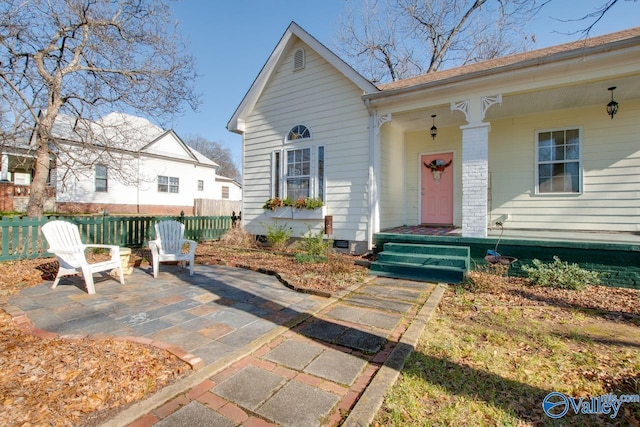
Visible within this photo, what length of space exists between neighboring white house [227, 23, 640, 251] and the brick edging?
5.20m

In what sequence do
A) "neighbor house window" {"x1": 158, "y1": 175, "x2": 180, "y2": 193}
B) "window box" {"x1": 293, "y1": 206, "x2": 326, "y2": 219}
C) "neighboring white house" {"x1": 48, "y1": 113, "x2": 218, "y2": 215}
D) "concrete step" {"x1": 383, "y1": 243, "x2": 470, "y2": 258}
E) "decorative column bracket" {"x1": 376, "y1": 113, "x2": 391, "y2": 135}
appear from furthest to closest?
1. "neighbor house window" {"x1": 158, "y1": 175, "x2": 180, "y2": 193}
2. "neighboring white house" {"x1": 48, "y1": 113, "x2": 218, "y2": 215}
3. "window box" {"x1": 293, "y1": 206, "x2": 326, "y2": 219}
4. "decorative column bracket" {"x1": 376, "y1": 113, "x2": 391, "y2": 135}
5. "concrete step" {"x1": 383, "y1": 243, "x2": 470, "y2": 258}

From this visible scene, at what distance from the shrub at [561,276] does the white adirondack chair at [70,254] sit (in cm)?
688

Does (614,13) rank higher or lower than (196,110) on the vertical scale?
lower

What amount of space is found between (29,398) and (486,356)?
3.61m

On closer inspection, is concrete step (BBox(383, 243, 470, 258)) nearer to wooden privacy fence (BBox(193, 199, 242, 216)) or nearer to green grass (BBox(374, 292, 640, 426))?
green grass (BBox(374, 292, 640, 426))

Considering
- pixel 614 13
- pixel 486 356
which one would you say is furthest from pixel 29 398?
pixel 614 13

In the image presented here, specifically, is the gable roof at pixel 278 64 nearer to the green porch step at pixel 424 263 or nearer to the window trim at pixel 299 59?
the window trim at pixel 299 59

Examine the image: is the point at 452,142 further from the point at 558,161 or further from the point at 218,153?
the point at 218,153

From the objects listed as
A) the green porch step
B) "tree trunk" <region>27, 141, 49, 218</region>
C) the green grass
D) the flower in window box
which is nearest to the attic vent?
the flower in window box

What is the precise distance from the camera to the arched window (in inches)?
332

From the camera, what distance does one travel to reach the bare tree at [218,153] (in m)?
50.9

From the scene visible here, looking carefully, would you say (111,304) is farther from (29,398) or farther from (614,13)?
(614,13)

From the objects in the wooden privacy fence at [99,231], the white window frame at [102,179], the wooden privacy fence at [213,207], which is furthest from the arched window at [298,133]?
the white window frame at [102,179]

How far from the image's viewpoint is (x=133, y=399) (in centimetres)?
209
